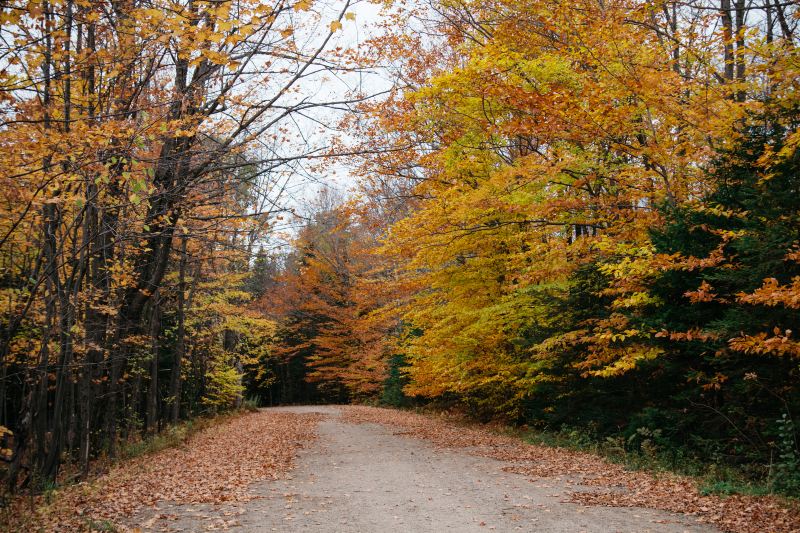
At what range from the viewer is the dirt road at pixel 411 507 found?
20.8 ft

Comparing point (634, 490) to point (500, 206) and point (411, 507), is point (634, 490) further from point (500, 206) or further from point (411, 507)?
point (500, 206)

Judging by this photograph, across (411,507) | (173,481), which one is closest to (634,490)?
(411,507)

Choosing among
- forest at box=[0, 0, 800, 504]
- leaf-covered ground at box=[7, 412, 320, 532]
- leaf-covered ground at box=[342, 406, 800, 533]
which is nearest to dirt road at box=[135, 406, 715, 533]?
leaf-covered ground at box=[342, 406, 800, 533]

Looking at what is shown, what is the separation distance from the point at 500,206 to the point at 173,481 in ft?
28.3

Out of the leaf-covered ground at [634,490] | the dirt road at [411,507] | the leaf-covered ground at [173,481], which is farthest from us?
the leaf-covered ground at [173,481]

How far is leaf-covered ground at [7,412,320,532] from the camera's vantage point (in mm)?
7207

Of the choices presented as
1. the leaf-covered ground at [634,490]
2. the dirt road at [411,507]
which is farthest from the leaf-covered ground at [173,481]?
the leaf-covered ground at [634,490]

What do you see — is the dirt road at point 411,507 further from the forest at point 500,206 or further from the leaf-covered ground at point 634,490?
the forest at point 500,206

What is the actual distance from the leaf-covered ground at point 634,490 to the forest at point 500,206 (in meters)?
1.11

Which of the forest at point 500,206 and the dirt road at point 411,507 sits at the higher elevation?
the forest at point 500,206

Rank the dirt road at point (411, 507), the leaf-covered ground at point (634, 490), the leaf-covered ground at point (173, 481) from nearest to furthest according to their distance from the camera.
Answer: the leaf-covered ground at point (634, 490), the dirt road at point (411, 507), the leaf-covered ground at point (173, 481)

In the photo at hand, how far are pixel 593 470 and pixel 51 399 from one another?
16.7 metres

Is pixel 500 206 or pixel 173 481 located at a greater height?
pixel 500 206

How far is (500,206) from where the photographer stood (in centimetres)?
1360
